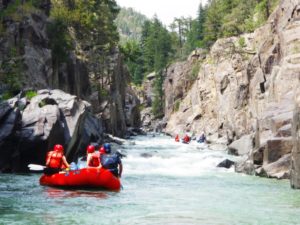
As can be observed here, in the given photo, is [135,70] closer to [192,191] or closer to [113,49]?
[113,49]

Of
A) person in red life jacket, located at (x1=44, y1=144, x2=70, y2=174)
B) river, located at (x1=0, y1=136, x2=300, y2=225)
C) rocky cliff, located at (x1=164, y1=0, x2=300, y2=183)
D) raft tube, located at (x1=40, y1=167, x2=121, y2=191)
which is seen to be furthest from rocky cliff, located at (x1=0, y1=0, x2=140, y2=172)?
rocky cliff, located at (x1=164, y1=0, x2=300, y2=183)

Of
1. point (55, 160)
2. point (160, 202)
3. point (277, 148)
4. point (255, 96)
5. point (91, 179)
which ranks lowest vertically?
point (160, 202)

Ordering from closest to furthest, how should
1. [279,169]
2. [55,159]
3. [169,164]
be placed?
[55,159]
[279,169]
[169,164]

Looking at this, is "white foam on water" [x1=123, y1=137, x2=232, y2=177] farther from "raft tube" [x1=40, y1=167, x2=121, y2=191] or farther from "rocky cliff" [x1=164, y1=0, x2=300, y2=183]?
"raft tube" [x1=40, y1=167, x2=121, y2=191]

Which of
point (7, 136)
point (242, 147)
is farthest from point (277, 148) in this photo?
point (242, 147)

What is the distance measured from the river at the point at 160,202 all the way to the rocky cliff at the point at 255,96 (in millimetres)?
1591

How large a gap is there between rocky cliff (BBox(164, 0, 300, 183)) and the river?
1.59m

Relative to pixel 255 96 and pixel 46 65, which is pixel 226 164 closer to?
pixel 255 96

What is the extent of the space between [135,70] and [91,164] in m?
92.9

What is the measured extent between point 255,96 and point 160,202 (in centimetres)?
2399

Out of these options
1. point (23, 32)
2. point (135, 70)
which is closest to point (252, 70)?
A: point (23, 32)

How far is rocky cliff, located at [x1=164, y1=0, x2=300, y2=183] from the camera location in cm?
2302

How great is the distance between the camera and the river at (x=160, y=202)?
1260 centimetres

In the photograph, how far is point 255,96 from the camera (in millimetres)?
37969
